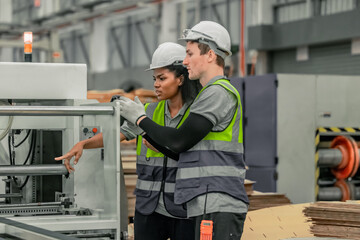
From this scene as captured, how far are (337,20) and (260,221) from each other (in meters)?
6.60

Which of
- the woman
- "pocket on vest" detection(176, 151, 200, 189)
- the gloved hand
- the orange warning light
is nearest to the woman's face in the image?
the woman

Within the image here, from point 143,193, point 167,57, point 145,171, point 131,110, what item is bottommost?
point 143,193

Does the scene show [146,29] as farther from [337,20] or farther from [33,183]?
[33,183]

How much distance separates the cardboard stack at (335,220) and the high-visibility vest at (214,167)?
130 cm

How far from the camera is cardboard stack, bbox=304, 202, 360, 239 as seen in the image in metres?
3.62

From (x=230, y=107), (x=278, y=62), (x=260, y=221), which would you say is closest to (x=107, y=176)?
(x=230, y=107)

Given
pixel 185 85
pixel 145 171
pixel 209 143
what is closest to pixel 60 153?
pixel 145 171

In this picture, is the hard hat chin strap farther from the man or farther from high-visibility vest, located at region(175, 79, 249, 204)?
high-visibility vest, located at region(175, 79, 249, 204)

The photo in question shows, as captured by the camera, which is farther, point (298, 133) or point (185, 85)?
point (298, 133)

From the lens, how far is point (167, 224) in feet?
9.61

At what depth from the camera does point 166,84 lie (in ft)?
9.57

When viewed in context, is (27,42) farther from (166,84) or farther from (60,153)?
(166,84)

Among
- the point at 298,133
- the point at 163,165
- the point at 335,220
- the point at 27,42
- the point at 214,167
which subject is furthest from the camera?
the point at 298,133

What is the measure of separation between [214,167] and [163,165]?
1.34 feet
